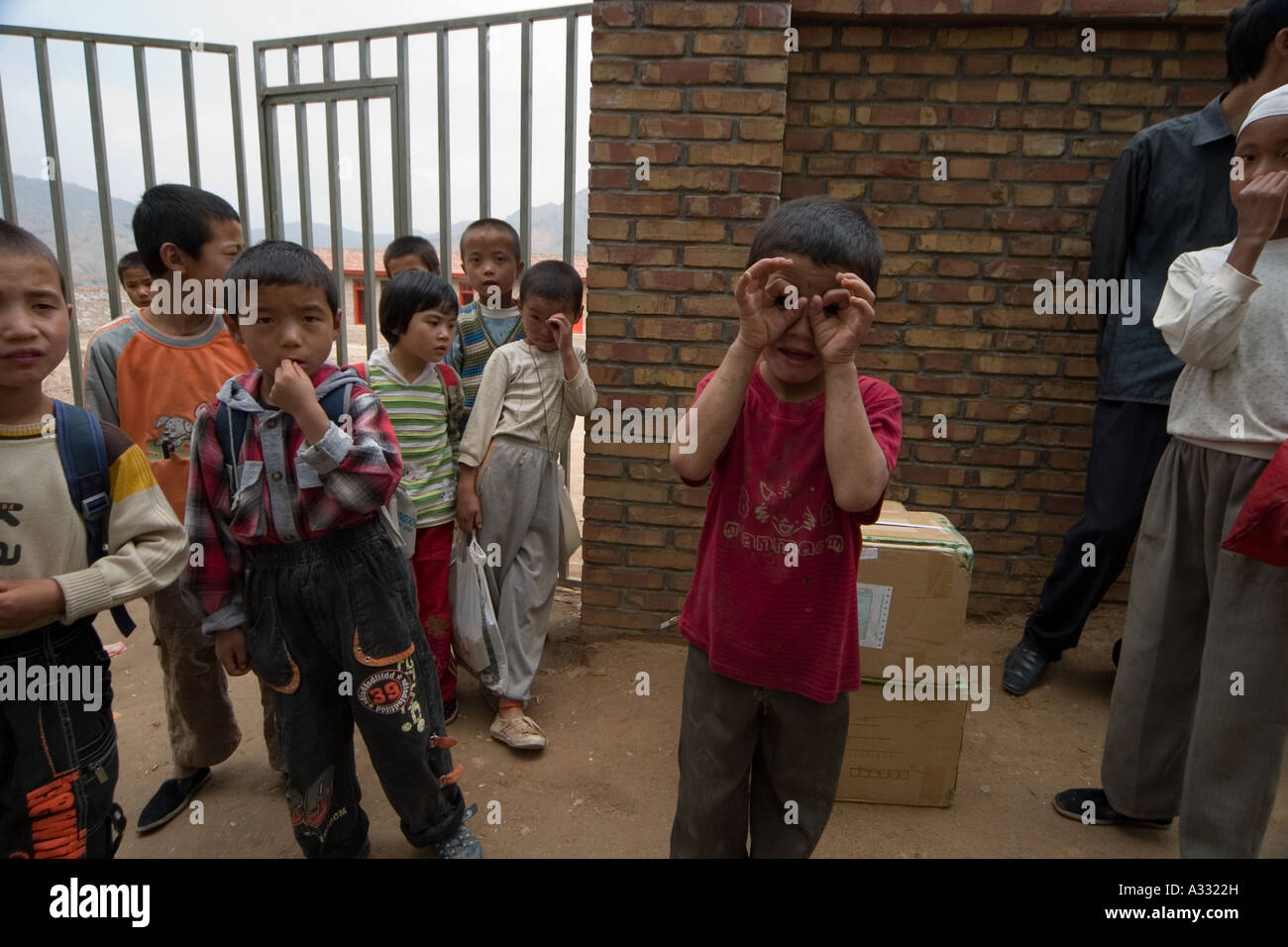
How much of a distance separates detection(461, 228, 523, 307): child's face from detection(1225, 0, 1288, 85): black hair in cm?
248

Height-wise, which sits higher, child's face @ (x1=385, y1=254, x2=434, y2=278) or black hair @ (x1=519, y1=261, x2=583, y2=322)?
child's face @ (x1=385, y1=254, x2=434, y2=278)

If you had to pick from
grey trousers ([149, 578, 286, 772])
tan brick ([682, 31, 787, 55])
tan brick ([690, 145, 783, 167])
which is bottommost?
grey trousers ([149, 578, 286, 772])

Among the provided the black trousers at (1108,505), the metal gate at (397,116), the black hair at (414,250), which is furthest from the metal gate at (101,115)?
the black trousers at (1108,505)

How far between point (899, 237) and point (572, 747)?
2579 millimetres

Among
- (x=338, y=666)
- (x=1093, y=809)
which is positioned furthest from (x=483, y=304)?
(x=1093, y=809)

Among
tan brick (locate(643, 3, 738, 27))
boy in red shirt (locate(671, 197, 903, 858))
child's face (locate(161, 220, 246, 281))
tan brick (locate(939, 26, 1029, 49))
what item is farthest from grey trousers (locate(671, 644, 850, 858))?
tan brick (locate(939, 26, 1029, 49))

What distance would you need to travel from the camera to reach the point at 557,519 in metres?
3.01

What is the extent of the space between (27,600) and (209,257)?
4.06 feet

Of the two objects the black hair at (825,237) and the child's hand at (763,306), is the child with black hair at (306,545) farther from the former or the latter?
the black hair at (825,237)

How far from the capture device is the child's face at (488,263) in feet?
9.87

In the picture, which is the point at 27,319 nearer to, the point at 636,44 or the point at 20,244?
the point at 20,244

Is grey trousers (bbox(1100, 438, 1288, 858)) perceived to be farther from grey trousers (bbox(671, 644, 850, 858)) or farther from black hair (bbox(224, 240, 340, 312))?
black hair (bbox(224, 240, 340, 312))

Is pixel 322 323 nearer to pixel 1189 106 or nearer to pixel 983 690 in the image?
pixel 983 690

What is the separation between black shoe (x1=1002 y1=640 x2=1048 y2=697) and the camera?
122 inches
